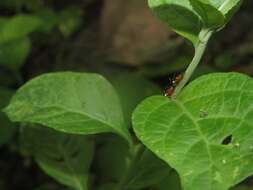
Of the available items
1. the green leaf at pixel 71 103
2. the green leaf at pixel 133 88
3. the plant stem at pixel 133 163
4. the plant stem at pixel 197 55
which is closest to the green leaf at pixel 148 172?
the plant stem at pixel 133 163

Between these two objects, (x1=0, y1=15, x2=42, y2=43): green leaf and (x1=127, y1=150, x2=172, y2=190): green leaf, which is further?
(x1=0, y1=15, x2=42, y2=43): green leaf

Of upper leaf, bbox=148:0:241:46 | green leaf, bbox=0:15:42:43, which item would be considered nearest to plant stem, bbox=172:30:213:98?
upper leaf, bbox=148:0:241:46

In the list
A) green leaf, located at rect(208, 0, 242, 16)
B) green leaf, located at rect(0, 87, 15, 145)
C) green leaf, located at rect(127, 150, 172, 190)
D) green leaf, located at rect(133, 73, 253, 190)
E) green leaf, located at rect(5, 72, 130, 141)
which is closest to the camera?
green leaf, located at rect(133, 73, 253, 190)

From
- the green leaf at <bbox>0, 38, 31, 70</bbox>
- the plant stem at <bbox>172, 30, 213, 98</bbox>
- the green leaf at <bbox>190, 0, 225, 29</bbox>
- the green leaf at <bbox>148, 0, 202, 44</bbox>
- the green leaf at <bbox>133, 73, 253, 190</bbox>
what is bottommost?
the green leaf at <bbox>0, 38, 31, 70</bbox>

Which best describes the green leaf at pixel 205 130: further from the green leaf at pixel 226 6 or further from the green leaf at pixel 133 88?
the green leaf at pixel 133 88

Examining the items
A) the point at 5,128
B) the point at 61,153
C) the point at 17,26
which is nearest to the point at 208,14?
the point at 61,153

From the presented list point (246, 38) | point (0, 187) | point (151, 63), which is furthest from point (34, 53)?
point (246, 38)

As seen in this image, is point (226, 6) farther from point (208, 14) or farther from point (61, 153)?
point (61, 153)

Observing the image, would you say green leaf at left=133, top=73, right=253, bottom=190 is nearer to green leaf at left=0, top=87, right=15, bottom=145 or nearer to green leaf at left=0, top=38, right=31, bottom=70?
green leaf at left=0, top=87, right=15, bottom=145
